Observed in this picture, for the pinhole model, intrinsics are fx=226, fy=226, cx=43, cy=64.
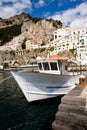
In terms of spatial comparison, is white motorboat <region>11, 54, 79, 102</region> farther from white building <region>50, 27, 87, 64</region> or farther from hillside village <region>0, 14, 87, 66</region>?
white building <region>50, 27, 87, 64</region>

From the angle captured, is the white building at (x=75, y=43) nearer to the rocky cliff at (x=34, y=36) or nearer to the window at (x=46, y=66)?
the rocky cliff at (x=34, y=36)

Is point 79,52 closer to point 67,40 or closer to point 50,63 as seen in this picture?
point 67,40

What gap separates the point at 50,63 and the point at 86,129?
1168cm

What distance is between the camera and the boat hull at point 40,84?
2044 cm

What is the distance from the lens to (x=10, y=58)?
5728 inches

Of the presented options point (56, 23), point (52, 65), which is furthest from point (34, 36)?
point (52, 65)

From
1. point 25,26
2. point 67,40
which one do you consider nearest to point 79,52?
point 67,40

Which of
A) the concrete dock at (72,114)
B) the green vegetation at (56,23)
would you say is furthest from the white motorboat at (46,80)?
the green vegetation at (56,23)

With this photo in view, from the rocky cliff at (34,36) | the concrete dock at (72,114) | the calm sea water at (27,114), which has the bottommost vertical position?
the calm sea water at (27,114)

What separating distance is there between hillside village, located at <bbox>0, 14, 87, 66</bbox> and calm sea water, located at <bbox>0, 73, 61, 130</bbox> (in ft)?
259

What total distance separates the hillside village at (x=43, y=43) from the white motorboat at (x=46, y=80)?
253 ft

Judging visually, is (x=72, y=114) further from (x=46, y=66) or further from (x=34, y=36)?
(x=34, y=36)

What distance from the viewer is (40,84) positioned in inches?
826

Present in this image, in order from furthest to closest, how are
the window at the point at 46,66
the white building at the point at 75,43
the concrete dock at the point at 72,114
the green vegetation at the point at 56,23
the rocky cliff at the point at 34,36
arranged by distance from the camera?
the green vegetation at the point at 56,23, the rocky cliff at the point at 34,36, the white building at the point at 75,43, the window at the point at 46,66, the concrete dock at the point at 72,114
